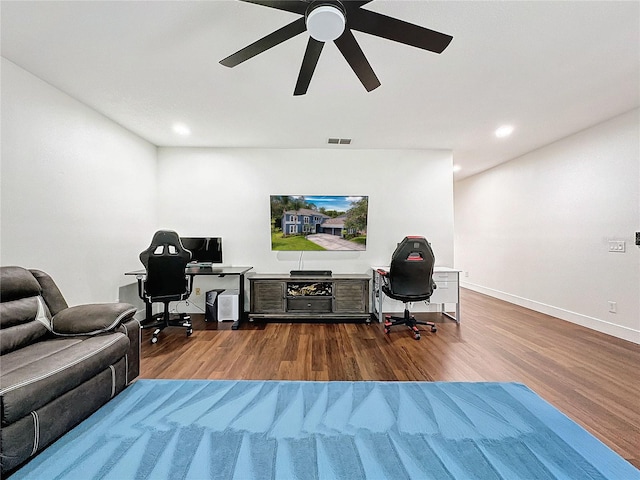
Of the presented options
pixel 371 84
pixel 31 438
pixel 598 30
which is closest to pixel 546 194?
pixel 598 30

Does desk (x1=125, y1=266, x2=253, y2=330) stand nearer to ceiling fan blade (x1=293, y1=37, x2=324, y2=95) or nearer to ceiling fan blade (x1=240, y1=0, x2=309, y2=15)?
ceiling fan blade (x1=293, y1=37, x2=324, y2=95)

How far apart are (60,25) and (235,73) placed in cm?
116

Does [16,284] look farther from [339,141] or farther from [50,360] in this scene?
[339,141]

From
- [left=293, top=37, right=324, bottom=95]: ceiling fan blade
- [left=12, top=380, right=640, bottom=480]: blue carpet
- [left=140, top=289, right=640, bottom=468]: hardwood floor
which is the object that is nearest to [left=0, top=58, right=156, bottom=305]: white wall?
[left=140, top=289, right=640, bottom=468]: hardwood floor

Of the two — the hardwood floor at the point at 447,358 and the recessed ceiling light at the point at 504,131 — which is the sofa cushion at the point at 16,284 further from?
the recessed ceiling light at the point at 504,131

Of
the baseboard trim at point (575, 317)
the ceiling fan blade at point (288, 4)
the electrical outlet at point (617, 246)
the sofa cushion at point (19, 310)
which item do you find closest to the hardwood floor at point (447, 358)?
the baseboard trim at point (575, 317)

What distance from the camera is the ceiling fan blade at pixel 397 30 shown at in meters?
1.50

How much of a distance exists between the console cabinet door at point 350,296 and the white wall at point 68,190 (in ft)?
9.33

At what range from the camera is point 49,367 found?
163cm

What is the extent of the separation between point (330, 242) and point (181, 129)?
257cm

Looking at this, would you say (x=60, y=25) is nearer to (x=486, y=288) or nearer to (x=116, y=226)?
(x=116, y=226)

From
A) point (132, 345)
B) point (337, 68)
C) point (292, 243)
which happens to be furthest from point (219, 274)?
point (337, 68)

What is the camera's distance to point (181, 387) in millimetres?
2268

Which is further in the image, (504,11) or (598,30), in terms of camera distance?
(598,30)
